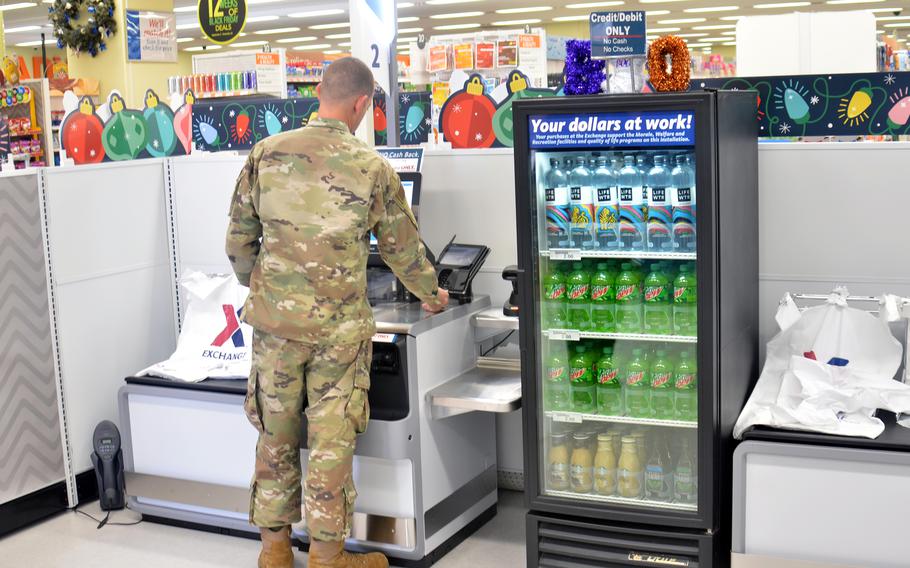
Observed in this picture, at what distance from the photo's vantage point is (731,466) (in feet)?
10.9

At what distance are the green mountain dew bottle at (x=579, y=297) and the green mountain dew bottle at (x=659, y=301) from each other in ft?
0.68

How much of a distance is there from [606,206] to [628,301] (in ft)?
1.11

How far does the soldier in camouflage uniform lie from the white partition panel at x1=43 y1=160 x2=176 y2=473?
1.30 metres

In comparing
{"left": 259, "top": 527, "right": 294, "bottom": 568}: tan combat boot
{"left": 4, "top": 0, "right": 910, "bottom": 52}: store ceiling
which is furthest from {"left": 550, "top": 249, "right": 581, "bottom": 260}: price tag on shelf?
{"left": 4, "top": 0, "right": 910, "bottom": 52}: store ceiling

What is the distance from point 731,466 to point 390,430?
1.23m

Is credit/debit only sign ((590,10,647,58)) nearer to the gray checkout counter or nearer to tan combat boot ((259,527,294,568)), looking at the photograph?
the gray checkout counter

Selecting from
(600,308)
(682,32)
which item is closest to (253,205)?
(600,308)

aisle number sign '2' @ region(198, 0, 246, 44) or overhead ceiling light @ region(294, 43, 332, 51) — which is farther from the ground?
overhead ceiling light @ region(294, 43, 332, 51)

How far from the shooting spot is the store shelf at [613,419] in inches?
128

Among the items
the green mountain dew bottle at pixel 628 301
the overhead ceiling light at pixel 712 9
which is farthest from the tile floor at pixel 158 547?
the overhead ceiling light at pixel 712 9

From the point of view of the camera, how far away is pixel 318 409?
3322mm

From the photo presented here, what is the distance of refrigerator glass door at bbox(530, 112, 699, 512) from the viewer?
3.25 meters

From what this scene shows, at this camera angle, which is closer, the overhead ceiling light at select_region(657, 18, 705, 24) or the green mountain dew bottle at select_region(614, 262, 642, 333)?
the green mountain dew bottle at select_region(614, 262, 642, 333)

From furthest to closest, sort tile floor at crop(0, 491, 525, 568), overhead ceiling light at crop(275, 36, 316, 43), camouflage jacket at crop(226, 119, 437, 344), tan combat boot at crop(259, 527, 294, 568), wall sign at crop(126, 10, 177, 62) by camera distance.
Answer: overhead ceiling light at crop(275, 36, 316, 43), wall sign at crop(126, 10, 177, 62), tile floor at crop(0, 491, 525, 568), tan combat boot at crop(259, 527, 294, 568), camouflage jacket at crop(226, 119, 437, 344)
